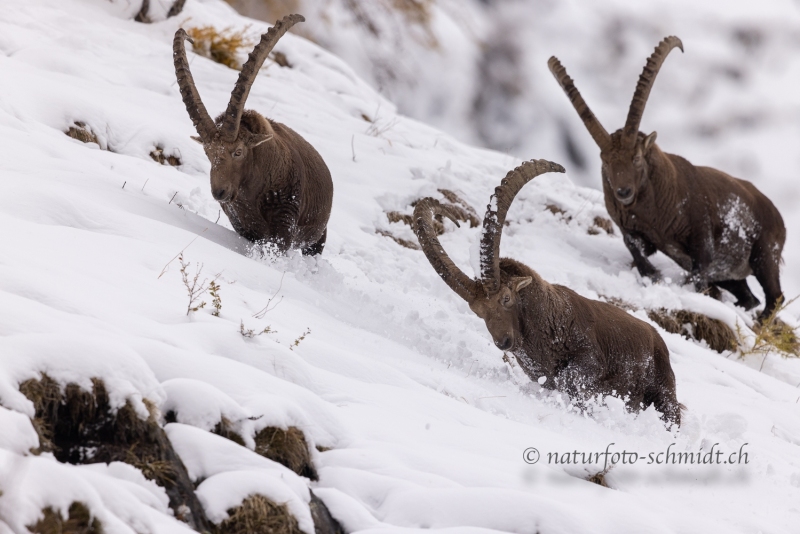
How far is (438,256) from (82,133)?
3870 millimetres

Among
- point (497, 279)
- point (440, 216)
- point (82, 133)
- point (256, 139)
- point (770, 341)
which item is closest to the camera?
point (497, 279)

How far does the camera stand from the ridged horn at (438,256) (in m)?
5.87

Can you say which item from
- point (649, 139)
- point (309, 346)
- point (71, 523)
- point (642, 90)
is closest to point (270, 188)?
point (309, 346)

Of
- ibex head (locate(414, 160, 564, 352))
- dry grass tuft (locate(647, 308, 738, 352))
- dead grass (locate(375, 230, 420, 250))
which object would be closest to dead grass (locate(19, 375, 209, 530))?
ibex head (locate(414, 160, 564, 352))

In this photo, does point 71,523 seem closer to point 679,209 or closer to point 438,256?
point 438,256

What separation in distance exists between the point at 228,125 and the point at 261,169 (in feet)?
1.68

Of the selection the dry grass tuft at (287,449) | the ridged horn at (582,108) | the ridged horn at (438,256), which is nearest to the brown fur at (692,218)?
the ridged horn at (582,108)

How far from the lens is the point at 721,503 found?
13.5 ft

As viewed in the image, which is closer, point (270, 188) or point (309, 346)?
point (309, 346)

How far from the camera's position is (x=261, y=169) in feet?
21.8

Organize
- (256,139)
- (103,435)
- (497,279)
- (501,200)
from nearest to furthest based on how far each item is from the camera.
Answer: (103,435) → (501,200) → (497,279) → (256,139)

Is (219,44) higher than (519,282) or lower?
higher

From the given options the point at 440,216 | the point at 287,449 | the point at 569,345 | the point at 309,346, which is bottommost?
the point at 287,449

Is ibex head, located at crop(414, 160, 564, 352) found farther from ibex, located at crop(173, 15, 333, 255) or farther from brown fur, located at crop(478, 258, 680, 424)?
ibex, located at crop(173, 15, 333, 255)
